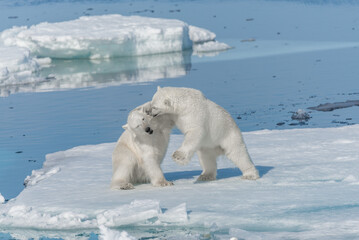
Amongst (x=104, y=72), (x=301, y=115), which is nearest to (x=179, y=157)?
(x=301, y=115)

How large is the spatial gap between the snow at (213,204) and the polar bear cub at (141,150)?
0.12m

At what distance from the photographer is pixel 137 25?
861 inches

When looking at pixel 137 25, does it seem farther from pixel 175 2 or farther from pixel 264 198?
pixel 175 2

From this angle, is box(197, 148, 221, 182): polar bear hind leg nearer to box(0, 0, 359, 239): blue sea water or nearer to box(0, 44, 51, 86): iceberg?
box(0, 0, 359, 239): blue sea water

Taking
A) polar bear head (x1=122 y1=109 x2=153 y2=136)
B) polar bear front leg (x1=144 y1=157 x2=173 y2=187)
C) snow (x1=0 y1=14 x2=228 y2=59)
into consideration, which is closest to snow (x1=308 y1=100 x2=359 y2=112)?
polar bear front leg (x1=144 y1=157 x2=173 y2=187)

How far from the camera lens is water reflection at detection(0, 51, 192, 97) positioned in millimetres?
17438

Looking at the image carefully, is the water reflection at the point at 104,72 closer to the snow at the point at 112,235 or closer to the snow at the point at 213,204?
the snow at the point at 213,204

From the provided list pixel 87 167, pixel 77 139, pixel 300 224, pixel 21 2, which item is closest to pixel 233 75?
pixel 77 139

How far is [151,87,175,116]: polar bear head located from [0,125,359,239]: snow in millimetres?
662

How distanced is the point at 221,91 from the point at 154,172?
9.92 m

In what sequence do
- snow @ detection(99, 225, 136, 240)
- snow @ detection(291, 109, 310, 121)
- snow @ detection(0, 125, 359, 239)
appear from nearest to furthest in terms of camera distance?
snow @ detection(99, 225, 136, 240) → snow @ detection(0, 125, 359, 239) → snow @ detection(291, 109, 310, 121)

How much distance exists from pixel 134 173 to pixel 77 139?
5.41 meters

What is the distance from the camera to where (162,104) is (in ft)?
16.4

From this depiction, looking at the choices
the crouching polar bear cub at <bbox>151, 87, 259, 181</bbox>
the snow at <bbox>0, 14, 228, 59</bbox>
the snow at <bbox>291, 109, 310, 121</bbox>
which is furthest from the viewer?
the snow at <bbox>0, 14, 228, 59</bbox>
